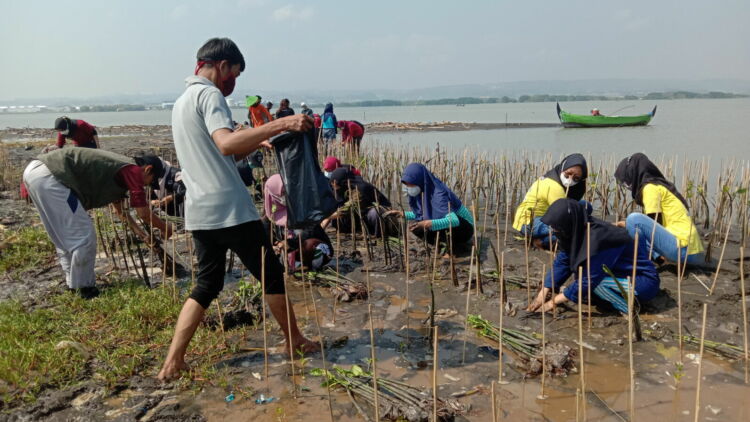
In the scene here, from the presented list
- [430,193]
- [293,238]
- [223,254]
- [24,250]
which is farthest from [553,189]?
[24,250]

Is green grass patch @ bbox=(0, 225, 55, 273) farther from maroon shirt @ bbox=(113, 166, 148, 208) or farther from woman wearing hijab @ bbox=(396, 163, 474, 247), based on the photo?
woman wearing hijab @ bbox=(396, 163, 474, 247)

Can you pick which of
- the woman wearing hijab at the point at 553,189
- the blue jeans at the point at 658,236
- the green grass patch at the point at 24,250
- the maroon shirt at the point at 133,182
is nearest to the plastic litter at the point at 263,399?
the maroon shirt at the point at 133,182

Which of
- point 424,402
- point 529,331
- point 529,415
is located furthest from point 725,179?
point 424,402

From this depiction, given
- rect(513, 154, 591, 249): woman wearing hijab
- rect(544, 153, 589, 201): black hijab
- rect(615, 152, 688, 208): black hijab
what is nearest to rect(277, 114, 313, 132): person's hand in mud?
rect(513, 154, 591, 249): woman wearing hijab

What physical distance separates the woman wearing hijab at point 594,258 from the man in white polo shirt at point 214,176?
207 cm

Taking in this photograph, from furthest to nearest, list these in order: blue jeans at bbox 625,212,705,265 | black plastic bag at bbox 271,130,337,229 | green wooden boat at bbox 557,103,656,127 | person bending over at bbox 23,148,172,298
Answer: green wooden boat at bbox 557,103,656,127
blue jeans at bbox 625,212,705,265
person bending over at bbox 23,148,172,298
black plastic bag at bbox 271,130,337,229

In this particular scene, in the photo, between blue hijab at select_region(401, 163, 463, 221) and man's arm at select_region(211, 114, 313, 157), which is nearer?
man's arm at select_region(211, 114, 313, 157)

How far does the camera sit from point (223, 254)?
108 inches

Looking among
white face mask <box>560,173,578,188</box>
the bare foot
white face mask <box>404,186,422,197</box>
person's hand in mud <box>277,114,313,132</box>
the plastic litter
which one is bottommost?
the plastic litter

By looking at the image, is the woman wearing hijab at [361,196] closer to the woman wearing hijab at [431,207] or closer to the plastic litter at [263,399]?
the woman wearing hijab at [431,207]

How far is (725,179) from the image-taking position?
6.08 metres

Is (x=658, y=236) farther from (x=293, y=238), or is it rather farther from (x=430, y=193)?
(x=293, y=238)

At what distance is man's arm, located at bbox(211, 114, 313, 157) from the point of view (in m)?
2.32

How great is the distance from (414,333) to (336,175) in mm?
2372
